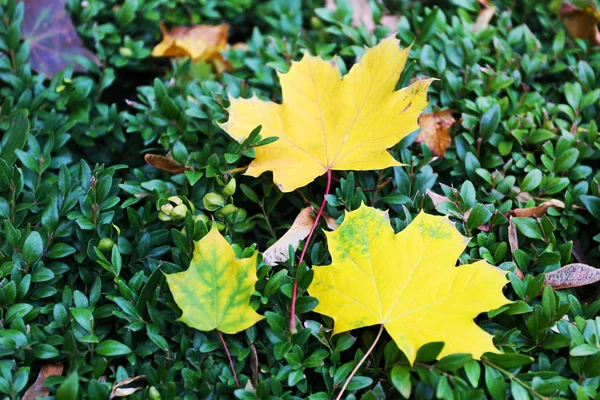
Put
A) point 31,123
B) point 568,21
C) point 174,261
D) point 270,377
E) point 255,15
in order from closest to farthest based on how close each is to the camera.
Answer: point 270,377
point 174,261
point 31,123
point 568,21
point 255,15

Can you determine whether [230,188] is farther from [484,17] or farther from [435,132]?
[484,17]

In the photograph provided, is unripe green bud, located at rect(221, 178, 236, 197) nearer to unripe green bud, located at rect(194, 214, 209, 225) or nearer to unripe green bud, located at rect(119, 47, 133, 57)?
unripe green bud, located at rect(194, 214, 209, 225)

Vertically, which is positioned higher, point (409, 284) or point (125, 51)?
point (125, 51)

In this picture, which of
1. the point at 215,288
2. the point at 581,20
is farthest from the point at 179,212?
the point at 581,20

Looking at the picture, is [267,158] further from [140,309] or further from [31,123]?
[31,123]

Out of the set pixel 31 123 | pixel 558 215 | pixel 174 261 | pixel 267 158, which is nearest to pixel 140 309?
pixel 174 261

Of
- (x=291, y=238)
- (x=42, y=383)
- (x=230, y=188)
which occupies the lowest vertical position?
(x=42, y=383)
